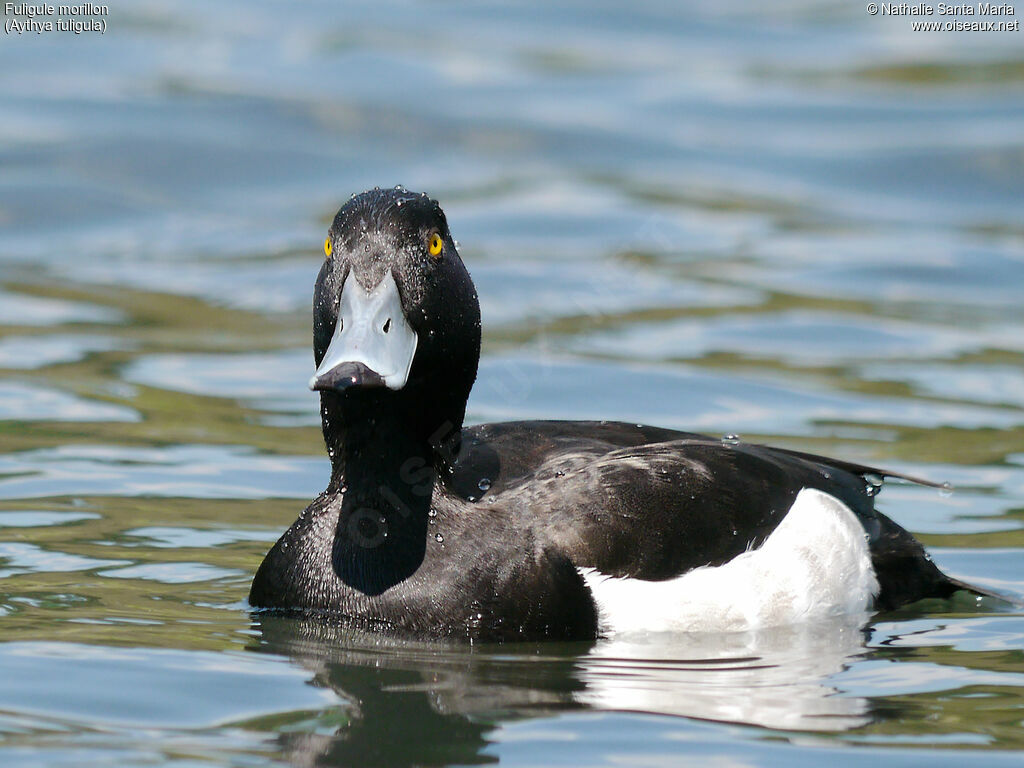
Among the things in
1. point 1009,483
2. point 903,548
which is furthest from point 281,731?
point 1009,483

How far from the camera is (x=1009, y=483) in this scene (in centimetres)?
809

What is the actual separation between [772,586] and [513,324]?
5.59m

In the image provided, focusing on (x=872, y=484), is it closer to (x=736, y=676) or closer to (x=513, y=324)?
(x=736, y=676)

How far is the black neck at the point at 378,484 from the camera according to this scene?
564 cm

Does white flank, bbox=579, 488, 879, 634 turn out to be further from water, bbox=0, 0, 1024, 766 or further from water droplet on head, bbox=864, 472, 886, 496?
water droplet on head, bbox=864, 472, 886, 496

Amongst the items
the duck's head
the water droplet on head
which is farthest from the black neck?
the water droplet on head

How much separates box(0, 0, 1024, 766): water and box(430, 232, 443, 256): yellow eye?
4.16ft

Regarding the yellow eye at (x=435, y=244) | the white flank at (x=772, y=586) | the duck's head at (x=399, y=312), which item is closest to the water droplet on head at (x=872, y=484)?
the white flank at (x=772, y=586)

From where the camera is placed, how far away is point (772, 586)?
5887mm

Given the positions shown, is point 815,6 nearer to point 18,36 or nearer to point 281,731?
point 18,36

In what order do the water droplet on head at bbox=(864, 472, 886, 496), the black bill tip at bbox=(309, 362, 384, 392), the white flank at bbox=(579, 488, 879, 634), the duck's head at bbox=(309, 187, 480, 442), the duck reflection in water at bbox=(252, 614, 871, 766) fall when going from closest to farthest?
the duck reflection in water at bbox=(252, 614, 871, 766) < the black bill tip at bbox=(309, 362, 384, 392) < the duck's head at bbox=(309, 187, 480, 442) < the white flank at bbox=(579, 488, 879, 634) < the water droplet on head at bbox=(864, 472, 886, 496)

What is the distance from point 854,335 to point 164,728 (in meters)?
7.36

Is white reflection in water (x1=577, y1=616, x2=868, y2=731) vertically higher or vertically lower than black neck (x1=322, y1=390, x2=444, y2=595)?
lower

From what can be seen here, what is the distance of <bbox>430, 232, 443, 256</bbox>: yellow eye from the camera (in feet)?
18.7
